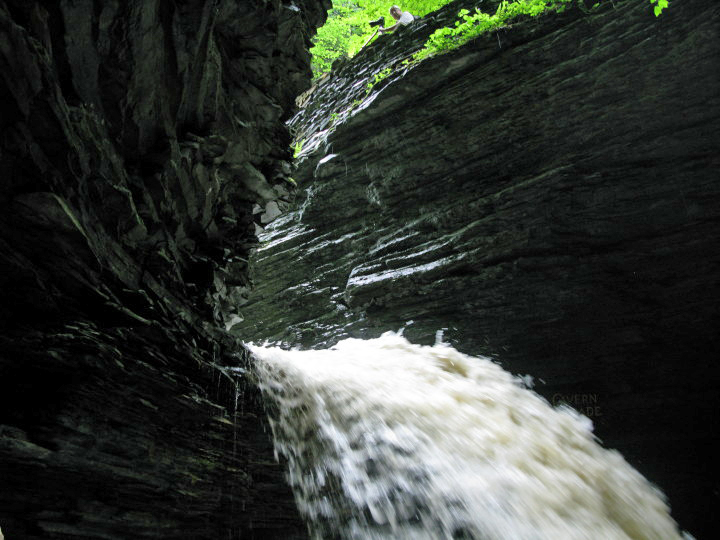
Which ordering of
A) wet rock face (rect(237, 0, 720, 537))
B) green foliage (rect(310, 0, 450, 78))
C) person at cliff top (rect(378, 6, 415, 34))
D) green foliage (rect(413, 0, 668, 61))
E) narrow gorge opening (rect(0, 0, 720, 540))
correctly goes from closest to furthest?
narrow gorge opening (rect(0, 0, 720, 540)) → wet rock face (rect(237, 0, 720, 537)) → green foliage (rect(413, 0, 668, 61)) → green foliage (rect(310, 0, 450, 78)) → person at cliff top (rect(378, 6, 415, 34))

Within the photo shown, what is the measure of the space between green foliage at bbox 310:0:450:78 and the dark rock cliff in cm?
928

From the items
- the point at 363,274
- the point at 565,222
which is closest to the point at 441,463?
the point at 565,222

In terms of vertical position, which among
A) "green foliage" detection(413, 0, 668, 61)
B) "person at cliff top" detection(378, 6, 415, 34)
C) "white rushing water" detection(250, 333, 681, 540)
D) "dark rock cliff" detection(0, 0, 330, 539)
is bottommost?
"white rushing water" detection(250, 333, 681, 540)

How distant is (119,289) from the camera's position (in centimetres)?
407

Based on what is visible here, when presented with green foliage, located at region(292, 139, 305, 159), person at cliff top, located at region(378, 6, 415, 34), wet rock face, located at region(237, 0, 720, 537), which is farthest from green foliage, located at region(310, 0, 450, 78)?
wet rock face, located at region(237, 0, 720, 537)

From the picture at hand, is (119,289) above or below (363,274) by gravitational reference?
above

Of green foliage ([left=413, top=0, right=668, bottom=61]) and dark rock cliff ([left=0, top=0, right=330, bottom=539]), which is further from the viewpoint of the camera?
green foliage ([left=413, top=0, right=668, bottom=61])

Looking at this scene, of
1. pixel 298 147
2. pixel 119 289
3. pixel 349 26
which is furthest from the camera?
pixel 349 26

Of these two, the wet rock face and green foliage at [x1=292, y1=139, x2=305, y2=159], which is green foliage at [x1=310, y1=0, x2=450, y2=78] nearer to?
green foliage at [x1=292, y1=139, x2=305, y2=159]

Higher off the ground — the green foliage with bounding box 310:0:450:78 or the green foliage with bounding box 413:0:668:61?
the green foliage with bounding box 310:0:450:78

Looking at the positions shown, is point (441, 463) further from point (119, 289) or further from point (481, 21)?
point (481, 21)

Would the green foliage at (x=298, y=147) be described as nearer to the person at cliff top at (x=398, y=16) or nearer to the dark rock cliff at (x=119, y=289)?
the person at cliff top at (x=398, y=16)

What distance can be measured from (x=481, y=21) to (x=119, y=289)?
10155 mm

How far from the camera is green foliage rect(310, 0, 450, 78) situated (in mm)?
14148
